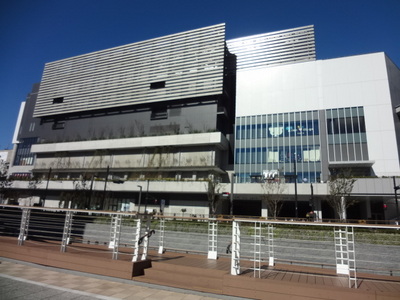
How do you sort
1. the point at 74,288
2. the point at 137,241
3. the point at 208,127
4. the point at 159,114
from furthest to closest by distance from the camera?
the point at 159,114 → the point at 208,127 → the point at 137,241 → the point at 74,288

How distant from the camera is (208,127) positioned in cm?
4472

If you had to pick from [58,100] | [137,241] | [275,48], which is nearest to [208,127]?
[137,241]

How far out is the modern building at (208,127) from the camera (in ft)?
120

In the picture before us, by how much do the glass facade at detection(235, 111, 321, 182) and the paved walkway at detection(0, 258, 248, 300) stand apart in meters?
34.0

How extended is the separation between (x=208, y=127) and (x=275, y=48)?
52.5 metres

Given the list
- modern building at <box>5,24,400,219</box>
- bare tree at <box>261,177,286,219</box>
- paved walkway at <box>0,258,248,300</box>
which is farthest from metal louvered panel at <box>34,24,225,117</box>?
paved walkway at <box>0,258,248,300</box>

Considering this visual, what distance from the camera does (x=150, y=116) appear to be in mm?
49750

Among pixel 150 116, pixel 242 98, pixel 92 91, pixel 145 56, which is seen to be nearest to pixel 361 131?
pixel 242 98

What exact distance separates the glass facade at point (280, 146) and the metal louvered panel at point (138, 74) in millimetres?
9044

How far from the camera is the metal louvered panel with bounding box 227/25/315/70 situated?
76375 millimetres

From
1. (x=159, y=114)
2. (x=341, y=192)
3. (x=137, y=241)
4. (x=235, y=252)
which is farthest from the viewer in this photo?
(x=159, y=114)

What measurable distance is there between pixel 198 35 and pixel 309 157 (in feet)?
97.6

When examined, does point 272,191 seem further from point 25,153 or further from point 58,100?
point 25,153

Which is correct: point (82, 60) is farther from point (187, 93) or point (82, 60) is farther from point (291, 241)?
point (291, 241)
